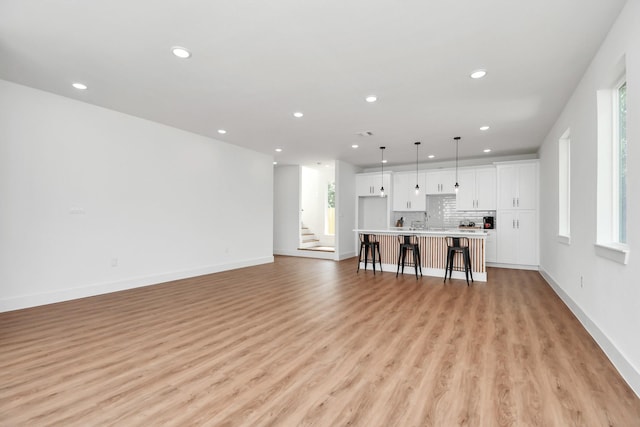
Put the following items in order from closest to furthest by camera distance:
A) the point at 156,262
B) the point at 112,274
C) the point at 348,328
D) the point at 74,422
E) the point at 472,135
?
the point at 74,422, the point at 348,328, the point at 112,274, the point at 156,262, the point at 472,135

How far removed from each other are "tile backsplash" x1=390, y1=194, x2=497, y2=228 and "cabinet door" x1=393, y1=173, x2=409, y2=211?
39 cm

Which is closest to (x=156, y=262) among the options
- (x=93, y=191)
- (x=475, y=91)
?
(x=93, y=191)

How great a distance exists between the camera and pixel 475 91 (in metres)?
3.99

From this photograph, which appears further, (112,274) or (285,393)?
(112,274)

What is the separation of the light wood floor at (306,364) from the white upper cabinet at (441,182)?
4239 millimetres

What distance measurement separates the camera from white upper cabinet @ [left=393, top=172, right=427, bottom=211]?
8.64m

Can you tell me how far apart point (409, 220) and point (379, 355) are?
22.8 ft

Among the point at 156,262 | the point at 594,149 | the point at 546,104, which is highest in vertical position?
the point at 546,104

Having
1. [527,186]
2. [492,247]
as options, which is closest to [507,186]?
[527,186]

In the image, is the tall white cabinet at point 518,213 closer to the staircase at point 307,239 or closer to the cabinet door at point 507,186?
the cabinet door at point 507,186

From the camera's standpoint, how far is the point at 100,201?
479 centimetres

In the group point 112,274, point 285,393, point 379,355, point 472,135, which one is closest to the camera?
point 285,393

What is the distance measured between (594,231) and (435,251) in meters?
3.42

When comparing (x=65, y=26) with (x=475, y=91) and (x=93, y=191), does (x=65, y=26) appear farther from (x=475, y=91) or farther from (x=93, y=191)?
(x=475, y=91)
